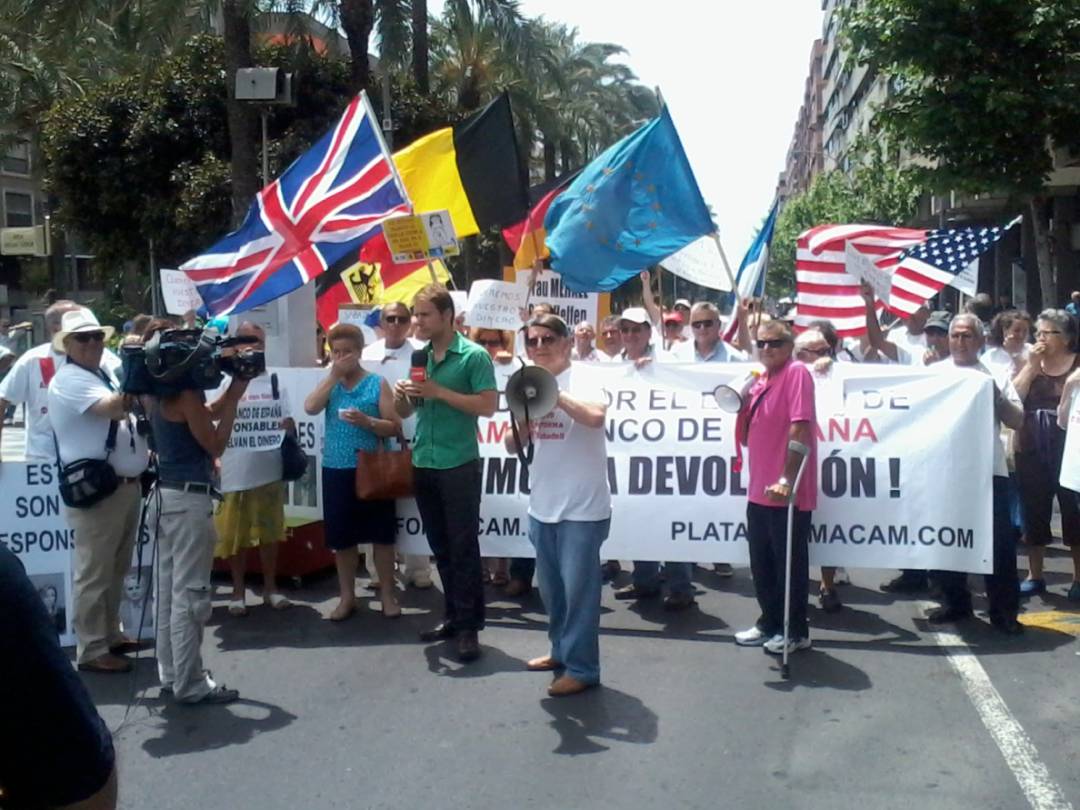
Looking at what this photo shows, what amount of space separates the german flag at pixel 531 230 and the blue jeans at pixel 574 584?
13.0 ft

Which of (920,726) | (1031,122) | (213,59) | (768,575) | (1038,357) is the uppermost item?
(213,59)

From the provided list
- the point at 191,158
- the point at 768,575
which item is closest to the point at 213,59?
the point at 191,158

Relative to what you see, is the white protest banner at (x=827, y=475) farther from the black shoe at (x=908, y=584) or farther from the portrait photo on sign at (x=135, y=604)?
the portrait photo on sign at (x=135, y=604)

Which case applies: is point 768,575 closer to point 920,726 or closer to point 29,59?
point 920,726

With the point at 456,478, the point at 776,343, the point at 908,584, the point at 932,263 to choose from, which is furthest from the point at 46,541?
the point at 932,263

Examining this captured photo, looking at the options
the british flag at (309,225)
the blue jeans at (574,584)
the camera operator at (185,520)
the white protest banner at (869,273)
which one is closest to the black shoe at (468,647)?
Answer: the blue jeans at (574,584)

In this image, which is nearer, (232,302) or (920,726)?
(920,726)

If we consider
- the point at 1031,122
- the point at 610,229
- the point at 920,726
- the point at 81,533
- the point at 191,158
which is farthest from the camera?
the point at 191,158

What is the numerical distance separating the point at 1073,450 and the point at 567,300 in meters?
5.00

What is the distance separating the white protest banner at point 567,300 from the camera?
11.4m

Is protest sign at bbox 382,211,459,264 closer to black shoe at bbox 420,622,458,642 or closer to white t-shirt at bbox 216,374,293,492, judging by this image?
white t-shirt at bbox 216,374,293,492

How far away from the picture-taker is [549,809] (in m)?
4.76

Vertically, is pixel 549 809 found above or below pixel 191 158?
below

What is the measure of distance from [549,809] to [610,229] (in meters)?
5.17
